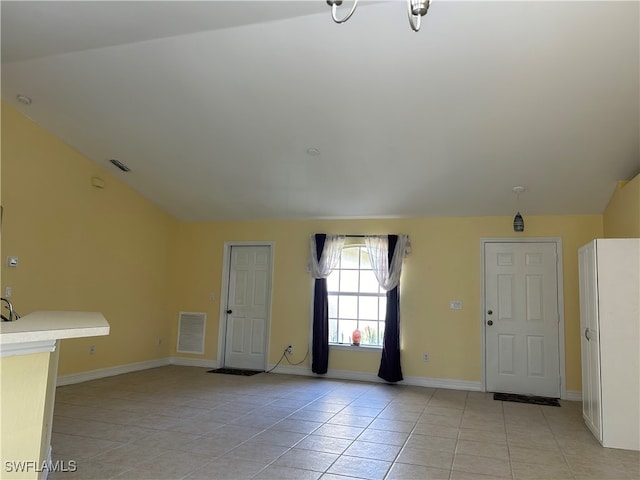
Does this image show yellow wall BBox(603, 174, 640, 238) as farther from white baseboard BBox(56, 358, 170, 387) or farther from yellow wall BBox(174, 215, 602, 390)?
white baseboard BBox(56, 358, 170, 387)

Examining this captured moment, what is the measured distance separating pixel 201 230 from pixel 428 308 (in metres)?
3.89

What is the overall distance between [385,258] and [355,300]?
795 millimetres

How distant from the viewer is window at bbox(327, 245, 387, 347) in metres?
6.43

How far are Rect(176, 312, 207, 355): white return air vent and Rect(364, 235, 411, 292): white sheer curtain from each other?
293 cm

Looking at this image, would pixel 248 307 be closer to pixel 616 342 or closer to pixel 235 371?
pixel 235 371

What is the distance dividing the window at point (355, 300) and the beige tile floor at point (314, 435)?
960 mm

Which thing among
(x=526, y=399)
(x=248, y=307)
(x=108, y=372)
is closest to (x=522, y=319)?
(x=526, y=399)

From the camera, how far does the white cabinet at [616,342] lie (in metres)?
3.72

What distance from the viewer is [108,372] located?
6047 millimetres

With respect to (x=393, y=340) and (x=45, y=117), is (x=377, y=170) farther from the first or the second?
(x=45, y=117)

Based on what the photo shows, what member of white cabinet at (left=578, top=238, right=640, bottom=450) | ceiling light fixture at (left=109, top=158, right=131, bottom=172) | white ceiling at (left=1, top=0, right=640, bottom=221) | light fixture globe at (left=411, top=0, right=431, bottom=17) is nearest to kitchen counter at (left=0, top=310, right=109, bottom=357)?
light fixture globe at (left=411, top=0, right=431, bottom=17)

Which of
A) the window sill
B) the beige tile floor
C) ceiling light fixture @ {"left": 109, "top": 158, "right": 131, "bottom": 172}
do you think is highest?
ceiling light fixture @ {"left": 109, "top": 158, "right": 131, "bottom": 172}

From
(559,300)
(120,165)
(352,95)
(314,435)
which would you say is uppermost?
(352,95)

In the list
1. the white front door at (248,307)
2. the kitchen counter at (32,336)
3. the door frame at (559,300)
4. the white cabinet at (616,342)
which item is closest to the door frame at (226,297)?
the white front door at (248,307)
